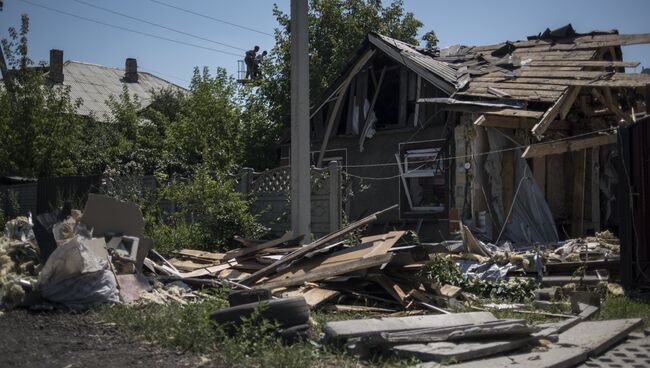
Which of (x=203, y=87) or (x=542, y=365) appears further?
(x=203, y=87)

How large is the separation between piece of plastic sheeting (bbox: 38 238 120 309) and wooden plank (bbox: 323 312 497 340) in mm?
3310

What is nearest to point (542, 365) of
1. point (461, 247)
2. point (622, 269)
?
point (622, 269)

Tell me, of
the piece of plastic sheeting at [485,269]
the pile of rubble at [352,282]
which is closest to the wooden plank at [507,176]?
the pile of rubble at [352,282]

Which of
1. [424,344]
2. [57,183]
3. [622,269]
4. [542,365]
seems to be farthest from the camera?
[57,183]

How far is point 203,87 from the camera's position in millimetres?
24828

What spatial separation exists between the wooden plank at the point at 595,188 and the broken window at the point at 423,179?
3092mm

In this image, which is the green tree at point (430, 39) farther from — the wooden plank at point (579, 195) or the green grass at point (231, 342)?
the green grass at point (231, 342)

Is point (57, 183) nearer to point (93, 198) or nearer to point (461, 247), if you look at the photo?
point (93, 198)

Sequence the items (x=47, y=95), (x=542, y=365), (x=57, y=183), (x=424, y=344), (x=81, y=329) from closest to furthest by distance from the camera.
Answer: (x=542, y=365) < (x=424, y=344) < (x=81, y=329) < (x=57, y=183) < (x=47, y=95)

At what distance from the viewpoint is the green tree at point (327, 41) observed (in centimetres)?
2475

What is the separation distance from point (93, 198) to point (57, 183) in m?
9.79

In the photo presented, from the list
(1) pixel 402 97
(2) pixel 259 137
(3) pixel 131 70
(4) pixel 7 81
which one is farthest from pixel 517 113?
(3) pixel 131 70

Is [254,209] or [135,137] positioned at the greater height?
[135,137]

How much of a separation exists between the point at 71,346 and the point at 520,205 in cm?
960
